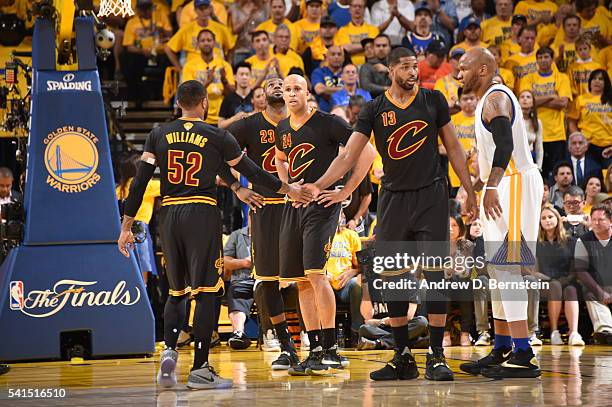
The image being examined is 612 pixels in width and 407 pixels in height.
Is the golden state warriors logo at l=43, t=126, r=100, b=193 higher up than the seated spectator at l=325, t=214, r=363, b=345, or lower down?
higher up

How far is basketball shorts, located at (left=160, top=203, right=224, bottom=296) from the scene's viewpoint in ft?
21.4

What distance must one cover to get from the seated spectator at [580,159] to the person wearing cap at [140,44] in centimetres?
636

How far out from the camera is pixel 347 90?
44.1 feet

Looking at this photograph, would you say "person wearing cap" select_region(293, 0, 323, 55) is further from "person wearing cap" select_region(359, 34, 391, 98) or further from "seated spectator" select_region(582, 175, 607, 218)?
"seated spectator" select_region(582, 175, 607, 218)

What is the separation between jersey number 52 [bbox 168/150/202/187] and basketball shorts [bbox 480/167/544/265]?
82.9 inches

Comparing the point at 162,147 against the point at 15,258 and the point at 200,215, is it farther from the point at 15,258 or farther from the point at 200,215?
the point at 15,258

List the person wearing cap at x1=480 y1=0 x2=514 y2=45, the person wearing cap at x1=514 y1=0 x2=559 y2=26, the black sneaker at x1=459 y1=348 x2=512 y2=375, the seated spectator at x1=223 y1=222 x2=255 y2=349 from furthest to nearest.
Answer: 1. the person wearing cap at x1=514 y1=0 x2=559 y2=26
2. the person wearing cap at x1=480 y1=0 x2=514 y2=45
3. the seated spectator at x1=223 y1=222 x2=255 y2=349
4. the black sneaker at x1=459 y1=348 x2=512 y2=375

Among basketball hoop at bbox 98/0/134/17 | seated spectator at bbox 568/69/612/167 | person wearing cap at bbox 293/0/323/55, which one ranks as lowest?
seated spectator at bbox 568/69/612/167

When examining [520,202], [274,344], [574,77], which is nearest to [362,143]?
[520,202]

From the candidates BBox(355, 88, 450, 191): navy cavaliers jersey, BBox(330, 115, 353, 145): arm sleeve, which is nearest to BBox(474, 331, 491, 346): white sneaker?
BBox(330, 115, 353, 145): arm sleeve

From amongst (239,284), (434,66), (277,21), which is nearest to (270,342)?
(239,284)

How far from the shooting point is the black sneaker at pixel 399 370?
21.4ft

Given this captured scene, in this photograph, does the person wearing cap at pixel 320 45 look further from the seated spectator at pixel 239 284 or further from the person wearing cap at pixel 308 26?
the seated spectator at pixel 239 284

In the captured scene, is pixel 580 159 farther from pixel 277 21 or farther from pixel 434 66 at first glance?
pixel 277 21
